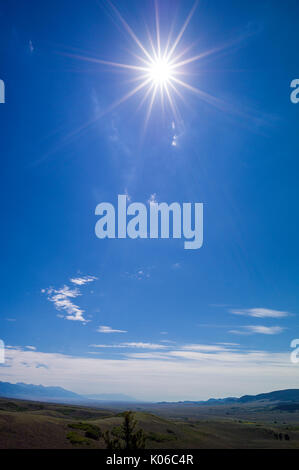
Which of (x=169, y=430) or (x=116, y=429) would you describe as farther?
(x=169, y=430)

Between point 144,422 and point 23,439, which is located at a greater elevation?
point 23,439
